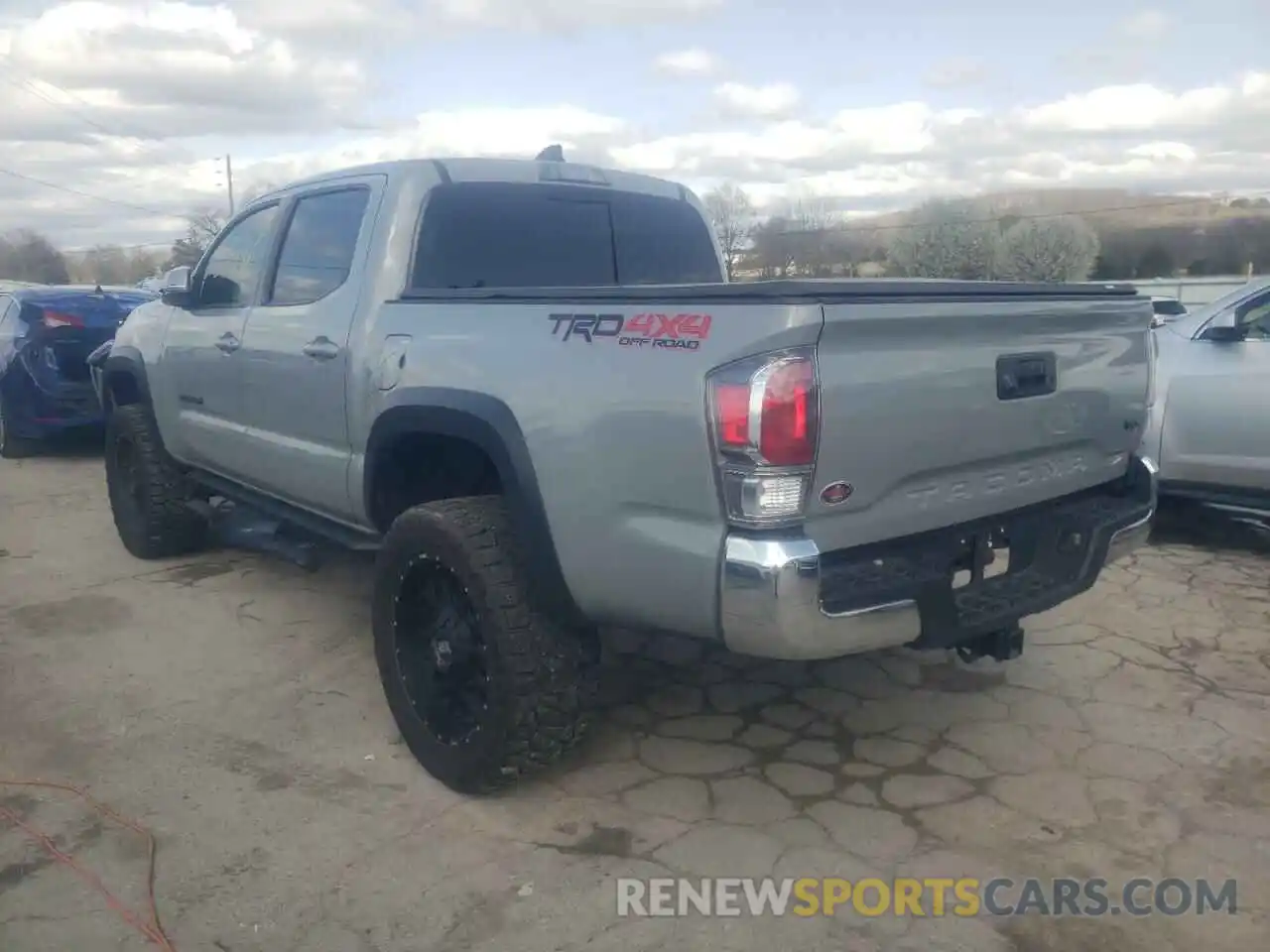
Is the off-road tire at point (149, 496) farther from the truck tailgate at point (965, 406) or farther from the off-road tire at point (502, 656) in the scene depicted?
the truck tailgate at point (965, 406)

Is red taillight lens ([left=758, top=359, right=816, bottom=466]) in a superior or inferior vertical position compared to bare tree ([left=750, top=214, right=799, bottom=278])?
inferior

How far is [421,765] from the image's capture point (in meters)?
3.43

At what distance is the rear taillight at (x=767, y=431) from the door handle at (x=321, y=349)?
1.86 meters

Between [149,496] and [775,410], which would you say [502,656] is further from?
[149,496]

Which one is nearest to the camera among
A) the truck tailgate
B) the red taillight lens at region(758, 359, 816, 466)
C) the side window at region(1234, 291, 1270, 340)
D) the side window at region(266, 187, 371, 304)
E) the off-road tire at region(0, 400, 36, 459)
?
the red taillight lens at region(758, 359, 816, 466)

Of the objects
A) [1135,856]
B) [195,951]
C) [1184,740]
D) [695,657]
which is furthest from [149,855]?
[1184,740]

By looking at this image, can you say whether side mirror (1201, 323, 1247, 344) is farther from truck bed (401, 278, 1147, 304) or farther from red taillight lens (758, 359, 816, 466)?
red taillight lens (758, 359, 816, 466)

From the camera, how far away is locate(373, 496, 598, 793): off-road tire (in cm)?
302

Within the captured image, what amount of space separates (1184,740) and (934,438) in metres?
1.70

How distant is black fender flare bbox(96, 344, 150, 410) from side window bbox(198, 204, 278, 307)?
0.84 metres

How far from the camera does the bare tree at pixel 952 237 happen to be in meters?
18.1

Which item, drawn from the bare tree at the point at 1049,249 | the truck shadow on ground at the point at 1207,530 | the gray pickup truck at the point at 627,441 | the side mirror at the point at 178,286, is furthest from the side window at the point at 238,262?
the bare tree at the point at 1049,249

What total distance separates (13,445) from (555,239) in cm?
779

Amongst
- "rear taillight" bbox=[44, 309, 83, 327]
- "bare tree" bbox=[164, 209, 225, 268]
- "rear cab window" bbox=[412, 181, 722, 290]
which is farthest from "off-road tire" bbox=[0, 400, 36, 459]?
"bare tree" bbox=[164, 209, 225, 268]
